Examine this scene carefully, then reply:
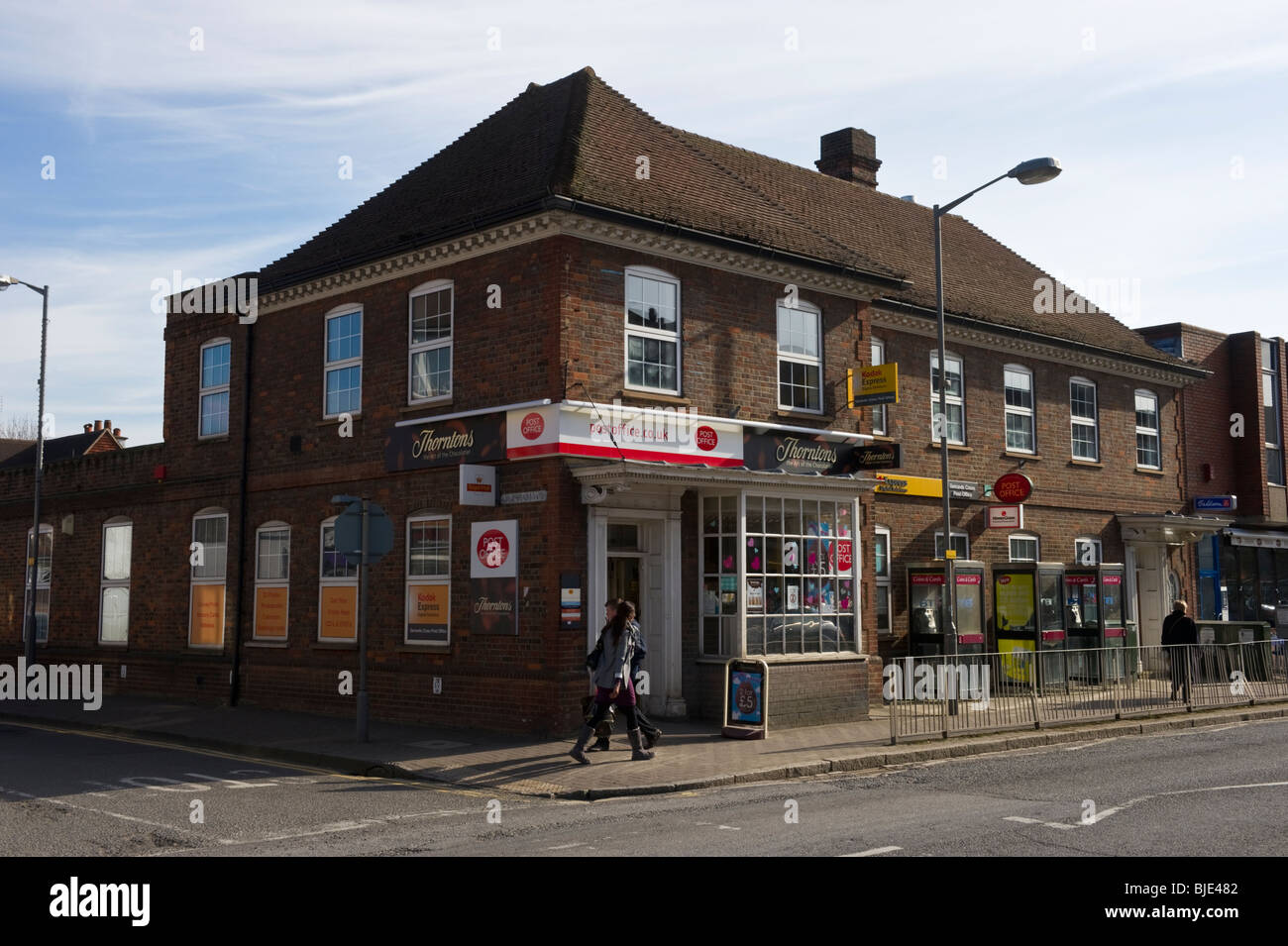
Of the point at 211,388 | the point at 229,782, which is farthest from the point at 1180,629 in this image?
the point at 211,388

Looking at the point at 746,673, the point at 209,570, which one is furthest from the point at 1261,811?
the point at 209,570

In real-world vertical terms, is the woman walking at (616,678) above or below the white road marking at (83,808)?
above

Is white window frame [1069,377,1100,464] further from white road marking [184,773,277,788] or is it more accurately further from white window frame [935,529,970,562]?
white road marking [184,773,277,788]

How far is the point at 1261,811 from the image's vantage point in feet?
32.8

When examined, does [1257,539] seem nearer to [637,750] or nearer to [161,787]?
[637,750]

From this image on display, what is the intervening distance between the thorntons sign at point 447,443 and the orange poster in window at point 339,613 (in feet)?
7.48

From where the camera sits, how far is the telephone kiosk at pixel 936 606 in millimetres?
22141

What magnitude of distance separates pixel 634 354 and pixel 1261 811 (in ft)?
31.9

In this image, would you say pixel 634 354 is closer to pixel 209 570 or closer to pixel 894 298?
pixel 894 298

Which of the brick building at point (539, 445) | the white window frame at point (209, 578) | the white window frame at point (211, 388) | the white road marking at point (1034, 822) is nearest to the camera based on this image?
the white road marking at point (1034, 822)
